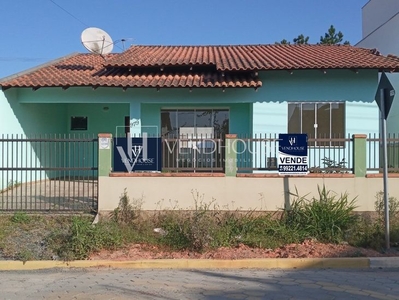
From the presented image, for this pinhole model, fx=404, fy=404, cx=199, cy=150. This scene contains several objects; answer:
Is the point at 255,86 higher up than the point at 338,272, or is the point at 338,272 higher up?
the point at 255,86

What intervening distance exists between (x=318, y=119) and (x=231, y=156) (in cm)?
468

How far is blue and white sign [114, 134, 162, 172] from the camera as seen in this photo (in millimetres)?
8867

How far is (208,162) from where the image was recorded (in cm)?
914

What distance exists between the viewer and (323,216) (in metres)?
8.00

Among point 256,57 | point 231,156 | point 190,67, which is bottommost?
point 231,156

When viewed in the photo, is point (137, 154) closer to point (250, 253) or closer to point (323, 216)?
point (250, 253)

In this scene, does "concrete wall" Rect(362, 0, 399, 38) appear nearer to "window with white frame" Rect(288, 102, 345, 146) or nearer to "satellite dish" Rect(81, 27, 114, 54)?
"window with white frame" Rect(288, 102, 345, 146)

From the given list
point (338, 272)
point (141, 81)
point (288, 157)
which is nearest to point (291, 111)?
point (288, 157)

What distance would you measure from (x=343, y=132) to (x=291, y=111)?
1662mm

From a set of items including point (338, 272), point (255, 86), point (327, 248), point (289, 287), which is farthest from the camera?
point (255, 86)

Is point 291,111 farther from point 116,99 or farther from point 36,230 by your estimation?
point 36,230

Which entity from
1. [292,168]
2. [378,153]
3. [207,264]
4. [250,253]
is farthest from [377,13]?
[207,264]

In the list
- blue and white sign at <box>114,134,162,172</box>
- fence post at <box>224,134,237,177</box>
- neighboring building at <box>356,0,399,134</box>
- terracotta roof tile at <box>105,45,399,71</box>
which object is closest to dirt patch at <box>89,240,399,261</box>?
fence post at <box>224,134,237,177</box>

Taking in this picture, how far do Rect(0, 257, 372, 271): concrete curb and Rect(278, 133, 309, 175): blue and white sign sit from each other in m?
2.33
